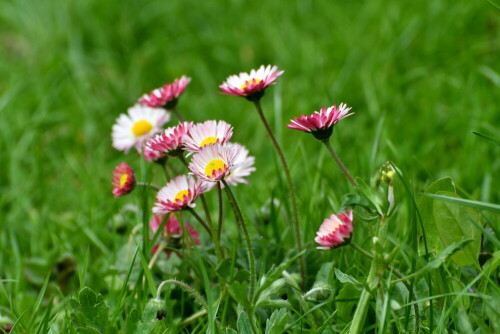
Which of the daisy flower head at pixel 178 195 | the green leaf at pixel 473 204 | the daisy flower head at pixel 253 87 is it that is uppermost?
the daisy flower head at pixel 253 87

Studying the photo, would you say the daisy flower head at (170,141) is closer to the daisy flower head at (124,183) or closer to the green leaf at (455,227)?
the daisy flower head at (124,183)

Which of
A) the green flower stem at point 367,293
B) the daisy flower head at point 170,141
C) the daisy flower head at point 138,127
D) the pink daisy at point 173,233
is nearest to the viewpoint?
the green flower stem at point 367,293

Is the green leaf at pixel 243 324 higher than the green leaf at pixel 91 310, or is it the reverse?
the green leaf at pixel 91 310

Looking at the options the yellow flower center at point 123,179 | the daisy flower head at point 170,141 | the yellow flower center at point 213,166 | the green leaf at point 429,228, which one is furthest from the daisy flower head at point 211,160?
the green leaf at point 429,228

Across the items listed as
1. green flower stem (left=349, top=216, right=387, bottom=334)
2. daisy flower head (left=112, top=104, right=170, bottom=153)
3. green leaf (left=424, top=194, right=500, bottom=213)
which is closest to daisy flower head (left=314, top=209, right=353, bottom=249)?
green flower stem (left=349, top=216, right=387, bottom=334)

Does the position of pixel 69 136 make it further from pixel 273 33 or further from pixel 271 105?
pixel 273 33

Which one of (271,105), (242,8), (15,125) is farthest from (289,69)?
(15,125)
